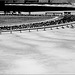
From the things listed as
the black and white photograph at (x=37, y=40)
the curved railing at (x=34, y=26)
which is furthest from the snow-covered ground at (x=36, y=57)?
the curved railing at (x=34, y=26)

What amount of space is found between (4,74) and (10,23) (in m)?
14.8

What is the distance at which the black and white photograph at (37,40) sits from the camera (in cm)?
920

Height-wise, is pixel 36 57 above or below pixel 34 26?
below

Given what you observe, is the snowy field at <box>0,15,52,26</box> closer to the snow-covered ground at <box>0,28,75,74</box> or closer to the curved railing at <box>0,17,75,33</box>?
the curved railing at <box>0,17,75,33</box>

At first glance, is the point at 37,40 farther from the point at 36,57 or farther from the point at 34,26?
the point at 34,26

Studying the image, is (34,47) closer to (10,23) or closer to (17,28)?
(17,28)

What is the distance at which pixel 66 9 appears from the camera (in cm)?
2641

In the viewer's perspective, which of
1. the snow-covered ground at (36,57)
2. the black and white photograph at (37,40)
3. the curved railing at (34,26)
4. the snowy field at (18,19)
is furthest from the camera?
the snowy field at (18,19)

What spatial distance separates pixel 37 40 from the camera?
15281mm

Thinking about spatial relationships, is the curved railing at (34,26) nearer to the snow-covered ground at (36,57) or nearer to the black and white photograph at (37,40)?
the black and white photograph at (37,40)

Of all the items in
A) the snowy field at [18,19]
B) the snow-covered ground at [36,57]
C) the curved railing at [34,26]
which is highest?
the snowy field at [18,19]

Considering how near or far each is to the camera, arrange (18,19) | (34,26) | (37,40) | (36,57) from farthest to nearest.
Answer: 1. (18,19)
2. (34,26)
3. (37,40)
4. (36,57)

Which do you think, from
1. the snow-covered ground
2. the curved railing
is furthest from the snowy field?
the snow-covered ground

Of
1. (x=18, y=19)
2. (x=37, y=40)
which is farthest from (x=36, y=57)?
(x=18, y=19)
